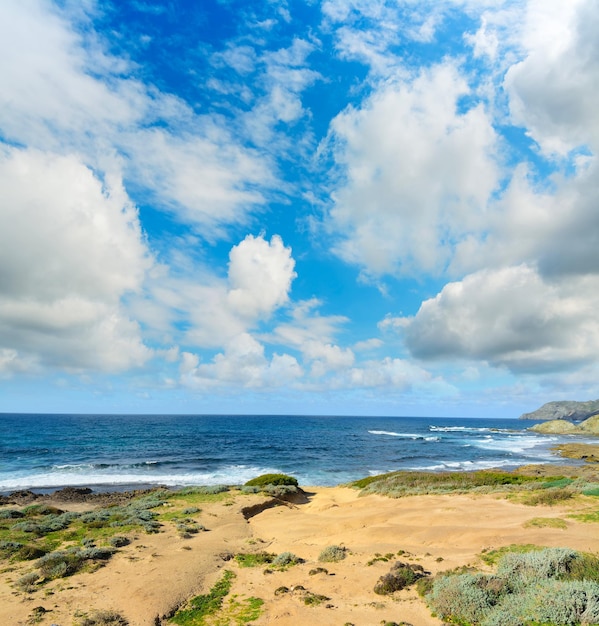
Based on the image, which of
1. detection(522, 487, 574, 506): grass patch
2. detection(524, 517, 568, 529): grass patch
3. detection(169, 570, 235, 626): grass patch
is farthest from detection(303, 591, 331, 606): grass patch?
detection(522, 487, 574, 506): grass patch

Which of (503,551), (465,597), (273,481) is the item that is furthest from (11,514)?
(503,551)

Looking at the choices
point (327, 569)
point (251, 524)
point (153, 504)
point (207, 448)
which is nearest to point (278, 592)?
point (327, 569)

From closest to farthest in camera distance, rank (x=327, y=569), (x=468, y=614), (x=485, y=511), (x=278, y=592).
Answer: (x=468, y=614) → (x=278, y=592) → (x=327, y=569) → (x=485, y=511)

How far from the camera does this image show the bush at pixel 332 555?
14.3m

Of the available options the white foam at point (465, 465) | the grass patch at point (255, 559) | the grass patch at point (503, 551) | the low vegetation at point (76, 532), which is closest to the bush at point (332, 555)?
the grass patch at point (255, 559)

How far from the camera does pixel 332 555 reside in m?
14.4

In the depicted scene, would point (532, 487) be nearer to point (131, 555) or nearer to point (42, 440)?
point (131, 555)

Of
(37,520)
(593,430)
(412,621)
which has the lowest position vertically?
(593,430)

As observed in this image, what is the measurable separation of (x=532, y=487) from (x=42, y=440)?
9206 centimetres

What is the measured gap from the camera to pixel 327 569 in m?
13.5

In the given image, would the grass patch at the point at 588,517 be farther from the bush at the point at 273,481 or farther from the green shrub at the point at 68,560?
the bush at the point at 273,481

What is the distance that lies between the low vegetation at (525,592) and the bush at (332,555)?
4.12 metres

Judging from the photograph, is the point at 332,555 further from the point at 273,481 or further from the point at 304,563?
the point at 273,481

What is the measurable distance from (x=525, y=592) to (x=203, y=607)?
28.1 ft
